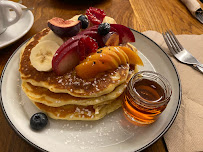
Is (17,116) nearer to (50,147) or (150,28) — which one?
(50,147)

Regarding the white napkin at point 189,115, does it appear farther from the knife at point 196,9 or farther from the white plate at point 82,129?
the knife at point 196,9

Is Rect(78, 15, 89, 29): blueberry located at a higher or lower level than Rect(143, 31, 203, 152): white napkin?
Result: higher

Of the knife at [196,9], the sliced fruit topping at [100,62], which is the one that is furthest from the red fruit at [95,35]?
the knife at [196,9]

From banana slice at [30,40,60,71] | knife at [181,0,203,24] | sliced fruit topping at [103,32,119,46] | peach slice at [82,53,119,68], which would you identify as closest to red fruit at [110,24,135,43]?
sliced fruit topping at [103,32,119,46]

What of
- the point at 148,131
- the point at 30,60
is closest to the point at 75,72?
the point at 30,60

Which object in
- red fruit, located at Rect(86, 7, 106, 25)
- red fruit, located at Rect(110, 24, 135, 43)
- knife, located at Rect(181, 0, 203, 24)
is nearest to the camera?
red fruit, located at Rect(110, 24, 135, 43)

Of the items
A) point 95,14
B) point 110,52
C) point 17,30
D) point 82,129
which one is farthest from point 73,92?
point 17,30

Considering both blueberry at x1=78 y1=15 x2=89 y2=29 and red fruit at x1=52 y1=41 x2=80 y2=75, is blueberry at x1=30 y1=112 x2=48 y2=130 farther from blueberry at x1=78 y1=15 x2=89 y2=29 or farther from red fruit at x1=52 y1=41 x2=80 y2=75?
blueberry at x1=78 y1=15 x2=89 y2=29
